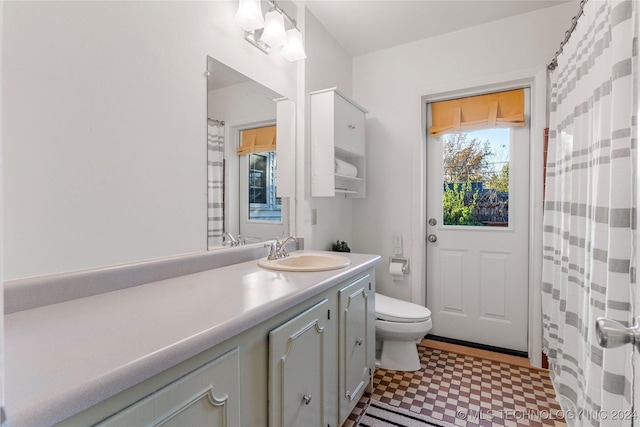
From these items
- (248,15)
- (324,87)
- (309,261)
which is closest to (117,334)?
(309,261)

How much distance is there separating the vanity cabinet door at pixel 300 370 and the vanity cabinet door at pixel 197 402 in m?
0.17

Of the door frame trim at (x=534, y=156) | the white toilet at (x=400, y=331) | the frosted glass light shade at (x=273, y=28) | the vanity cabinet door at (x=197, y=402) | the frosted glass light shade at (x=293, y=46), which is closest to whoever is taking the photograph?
the vanity cabinet door at (x=197, y=402)

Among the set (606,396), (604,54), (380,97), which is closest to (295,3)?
(380,97)

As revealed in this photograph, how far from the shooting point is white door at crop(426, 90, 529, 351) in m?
2.43

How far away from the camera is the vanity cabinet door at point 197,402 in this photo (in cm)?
69

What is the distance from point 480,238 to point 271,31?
205cm

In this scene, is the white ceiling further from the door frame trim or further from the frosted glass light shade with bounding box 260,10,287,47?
the frosted glass light shade with bounding box 260,10,287,47

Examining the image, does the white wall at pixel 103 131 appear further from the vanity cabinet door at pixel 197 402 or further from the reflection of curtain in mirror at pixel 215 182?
the vanity cabinet door at pixel 197 402

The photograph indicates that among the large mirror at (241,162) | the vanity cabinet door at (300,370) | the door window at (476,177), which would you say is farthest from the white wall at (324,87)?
the vanity cabinet door at (300,370)

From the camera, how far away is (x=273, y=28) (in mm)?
1788

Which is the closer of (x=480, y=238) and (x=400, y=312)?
(x=400, y=312)

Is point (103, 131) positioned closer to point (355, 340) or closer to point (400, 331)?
point (355, 340)

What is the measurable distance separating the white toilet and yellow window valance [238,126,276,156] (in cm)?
127

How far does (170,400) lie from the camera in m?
0.74
